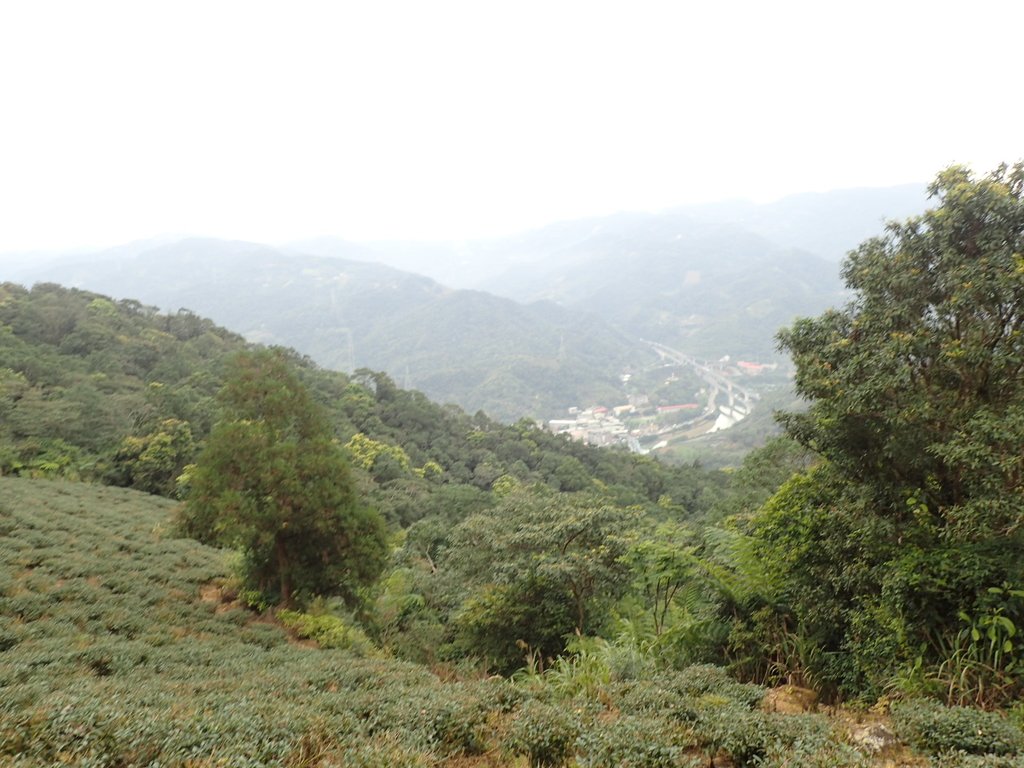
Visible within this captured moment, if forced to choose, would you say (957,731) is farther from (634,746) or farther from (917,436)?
(917,436)

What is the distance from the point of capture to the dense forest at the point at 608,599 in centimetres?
416

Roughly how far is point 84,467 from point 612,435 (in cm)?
11213

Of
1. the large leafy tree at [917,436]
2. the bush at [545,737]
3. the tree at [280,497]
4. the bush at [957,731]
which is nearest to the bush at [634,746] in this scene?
the bush at [545,737]

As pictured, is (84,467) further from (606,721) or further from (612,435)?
(612,435)

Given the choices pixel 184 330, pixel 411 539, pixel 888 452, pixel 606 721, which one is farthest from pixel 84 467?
pixel 184 330

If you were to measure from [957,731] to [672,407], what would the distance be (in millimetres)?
151300

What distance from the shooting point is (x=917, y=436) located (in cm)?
611

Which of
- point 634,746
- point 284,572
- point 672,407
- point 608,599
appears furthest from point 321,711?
point 672,407

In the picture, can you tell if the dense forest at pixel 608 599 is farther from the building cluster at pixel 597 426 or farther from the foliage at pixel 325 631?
the building cluster at pixel 597 426

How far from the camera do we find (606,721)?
184 inches

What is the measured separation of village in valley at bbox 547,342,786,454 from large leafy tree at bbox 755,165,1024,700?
98897 millimetres

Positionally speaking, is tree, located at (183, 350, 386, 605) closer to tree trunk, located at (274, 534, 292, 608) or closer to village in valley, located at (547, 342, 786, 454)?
tree trunk, located at (274, 534, 292, 608)

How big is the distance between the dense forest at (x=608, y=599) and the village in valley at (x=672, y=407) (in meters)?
94.9

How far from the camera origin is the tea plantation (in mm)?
3732
